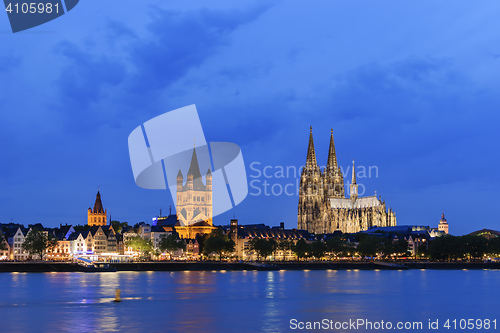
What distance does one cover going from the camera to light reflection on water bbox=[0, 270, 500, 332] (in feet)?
157

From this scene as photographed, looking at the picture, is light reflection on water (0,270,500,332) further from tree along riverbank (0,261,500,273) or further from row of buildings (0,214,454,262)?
row of buildings (0,214,454,262)

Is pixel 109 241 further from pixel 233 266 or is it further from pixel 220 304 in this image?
pixel 220 304

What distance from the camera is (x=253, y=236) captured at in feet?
575

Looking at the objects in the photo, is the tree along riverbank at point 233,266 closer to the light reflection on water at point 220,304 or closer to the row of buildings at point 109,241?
the row of buildings at point 109,241

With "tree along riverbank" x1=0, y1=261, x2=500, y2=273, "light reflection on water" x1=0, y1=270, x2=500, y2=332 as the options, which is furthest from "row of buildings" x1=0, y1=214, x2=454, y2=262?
"light reflection on water" x1=0, y1=270, x2=500, y2=332

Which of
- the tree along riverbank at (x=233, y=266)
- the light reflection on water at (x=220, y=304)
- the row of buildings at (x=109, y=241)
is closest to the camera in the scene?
the light reflection on water at (x=220, y=304)

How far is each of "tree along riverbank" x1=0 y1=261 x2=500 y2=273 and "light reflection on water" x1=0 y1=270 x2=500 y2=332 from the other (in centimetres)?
3506

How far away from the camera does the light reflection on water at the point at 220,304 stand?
4784 centimetres

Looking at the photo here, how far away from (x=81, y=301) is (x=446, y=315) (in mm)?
30431

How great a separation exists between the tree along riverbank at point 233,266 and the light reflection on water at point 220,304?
3506cm

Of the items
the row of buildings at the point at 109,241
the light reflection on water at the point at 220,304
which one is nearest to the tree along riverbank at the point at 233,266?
the row of buildings at the point at 109,241

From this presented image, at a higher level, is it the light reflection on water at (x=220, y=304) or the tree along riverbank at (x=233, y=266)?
the tree along riverbank at (x=233, y=266)

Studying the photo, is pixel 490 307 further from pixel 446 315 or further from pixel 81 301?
pixel 81 301

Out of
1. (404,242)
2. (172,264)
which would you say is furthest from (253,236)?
(172,264)
